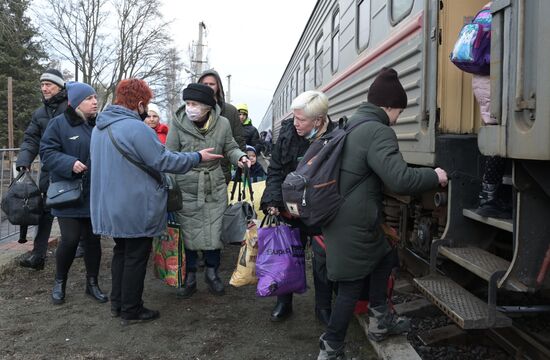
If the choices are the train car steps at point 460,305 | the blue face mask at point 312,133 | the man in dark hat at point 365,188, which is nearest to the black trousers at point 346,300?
the man in dark hat at point 365,188

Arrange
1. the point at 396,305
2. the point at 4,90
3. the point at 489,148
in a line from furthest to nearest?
the point at 4,90 → the point at 396,305 → the point at 489,148

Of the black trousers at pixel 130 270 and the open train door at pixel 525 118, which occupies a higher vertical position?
the open train door at pixel 525 118

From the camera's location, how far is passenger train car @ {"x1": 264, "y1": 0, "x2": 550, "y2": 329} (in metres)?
2.05

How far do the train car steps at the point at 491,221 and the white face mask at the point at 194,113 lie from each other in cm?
207

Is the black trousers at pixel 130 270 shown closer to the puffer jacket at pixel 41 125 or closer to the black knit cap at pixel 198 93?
the black knit cap at pixel 198 93

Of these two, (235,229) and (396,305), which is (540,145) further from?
(235,229)

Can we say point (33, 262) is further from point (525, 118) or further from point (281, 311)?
point (525, 118)

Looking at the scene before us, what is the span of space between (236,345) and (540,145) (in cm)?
225

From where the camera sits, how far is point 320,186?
260cm

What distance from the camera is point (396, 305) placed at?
12.6 ft

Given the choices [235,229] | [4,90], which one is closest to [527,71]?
[235,229]

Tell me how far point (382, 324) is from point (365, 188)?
2.98ft

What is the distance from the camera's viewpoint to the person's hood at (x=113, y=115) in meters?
3.43

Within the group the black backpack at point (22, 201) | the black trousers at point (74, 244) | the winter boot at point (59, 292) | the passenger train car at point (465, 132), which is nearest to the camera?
the passenger train car at point (465, 132)
